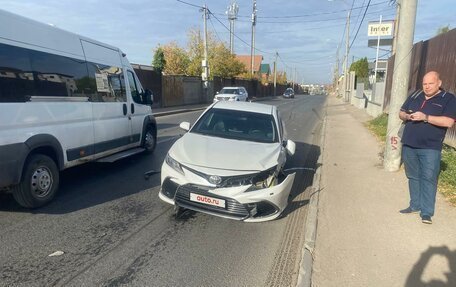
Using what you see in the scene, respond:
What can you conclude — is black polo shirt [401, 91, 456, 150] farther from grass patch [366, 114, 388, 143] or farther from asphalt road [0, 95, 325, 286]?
grass patch [366, 114, 388, 143]

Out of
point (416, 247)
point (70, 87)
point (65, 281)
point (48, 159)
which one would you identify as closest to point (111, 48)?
point (70, 87)

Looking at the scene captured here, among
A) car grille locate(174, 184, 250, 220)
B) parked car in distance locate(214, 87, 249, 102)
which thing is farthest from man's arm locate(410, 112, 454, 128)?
parked car in distance locate(214, 87, 249, 102)

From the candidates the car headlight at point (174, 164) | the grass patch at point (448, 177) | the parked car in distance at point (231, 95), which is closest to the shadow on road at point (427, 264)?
the grass patch at point (448, 177)

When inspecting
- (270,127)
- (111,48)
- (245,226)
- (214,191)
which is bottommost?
(245,226)

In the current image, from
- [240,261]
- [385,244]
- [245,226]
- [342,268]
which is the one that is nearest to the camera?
[342,268]

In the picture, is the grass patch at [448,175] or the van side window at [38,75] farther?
the grass patch at [448,175]

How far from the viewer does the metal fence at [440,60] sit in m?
8.07

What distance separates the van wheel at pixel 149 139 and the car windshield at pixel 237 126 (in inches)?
113

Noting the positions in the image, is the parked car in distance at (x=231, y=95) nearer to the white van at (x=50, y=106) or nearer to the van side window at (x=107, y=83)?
the van side window at (x=107, y=83)

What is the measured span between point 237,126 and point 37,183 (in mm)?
3180

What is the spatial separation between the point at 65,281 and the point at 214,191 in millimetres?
1876

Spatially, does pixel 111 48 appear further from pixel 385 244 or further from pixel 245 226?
pixel 385 244

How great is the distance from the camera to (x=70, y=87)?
5812 millimetres

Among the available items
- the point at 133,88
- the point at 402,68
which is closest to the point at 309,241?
the point at 402,68
